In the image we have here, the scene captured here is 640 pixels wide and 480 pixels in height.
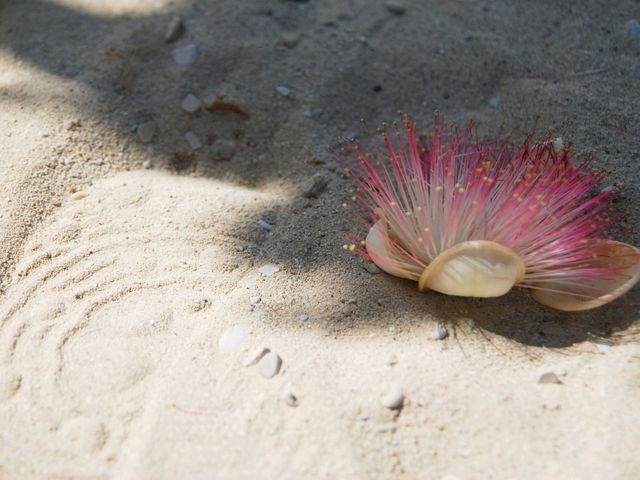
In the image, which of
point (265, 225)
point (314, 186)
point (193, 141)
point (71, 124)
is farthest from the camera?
point (193, 141)

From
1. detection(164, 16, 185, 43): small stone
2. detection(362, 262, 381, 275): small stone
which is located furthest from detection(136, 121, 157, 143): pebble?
detection(362, 262, 381, 275): small stone

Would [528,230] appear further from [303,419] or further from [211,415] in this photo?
[211,415]

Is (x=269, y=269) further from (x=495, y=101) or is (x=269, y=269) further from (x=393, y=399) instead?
(x=495, y=101)

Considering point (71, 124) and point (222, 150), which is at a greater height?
point (71, 124)

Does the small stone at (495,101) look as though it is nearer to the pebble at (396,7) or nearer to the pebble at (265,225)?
the pebble at (396,7)

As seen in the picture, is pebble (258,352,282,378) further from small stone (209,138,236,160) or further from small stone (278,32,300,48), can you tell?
small stone (278,32,300,48)

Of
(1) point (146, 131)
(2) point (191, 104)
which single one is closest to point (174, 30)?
(2) point (191, 104)

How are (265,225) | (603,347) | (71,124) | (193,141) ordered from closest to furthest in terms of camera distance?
(603,347)
(265,225)
(71,124)
(193,141)

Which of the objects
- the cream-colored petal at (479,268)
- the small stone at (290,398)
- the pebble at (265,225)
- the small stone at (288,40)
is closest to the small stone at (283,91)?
the small stone at (288,40)
